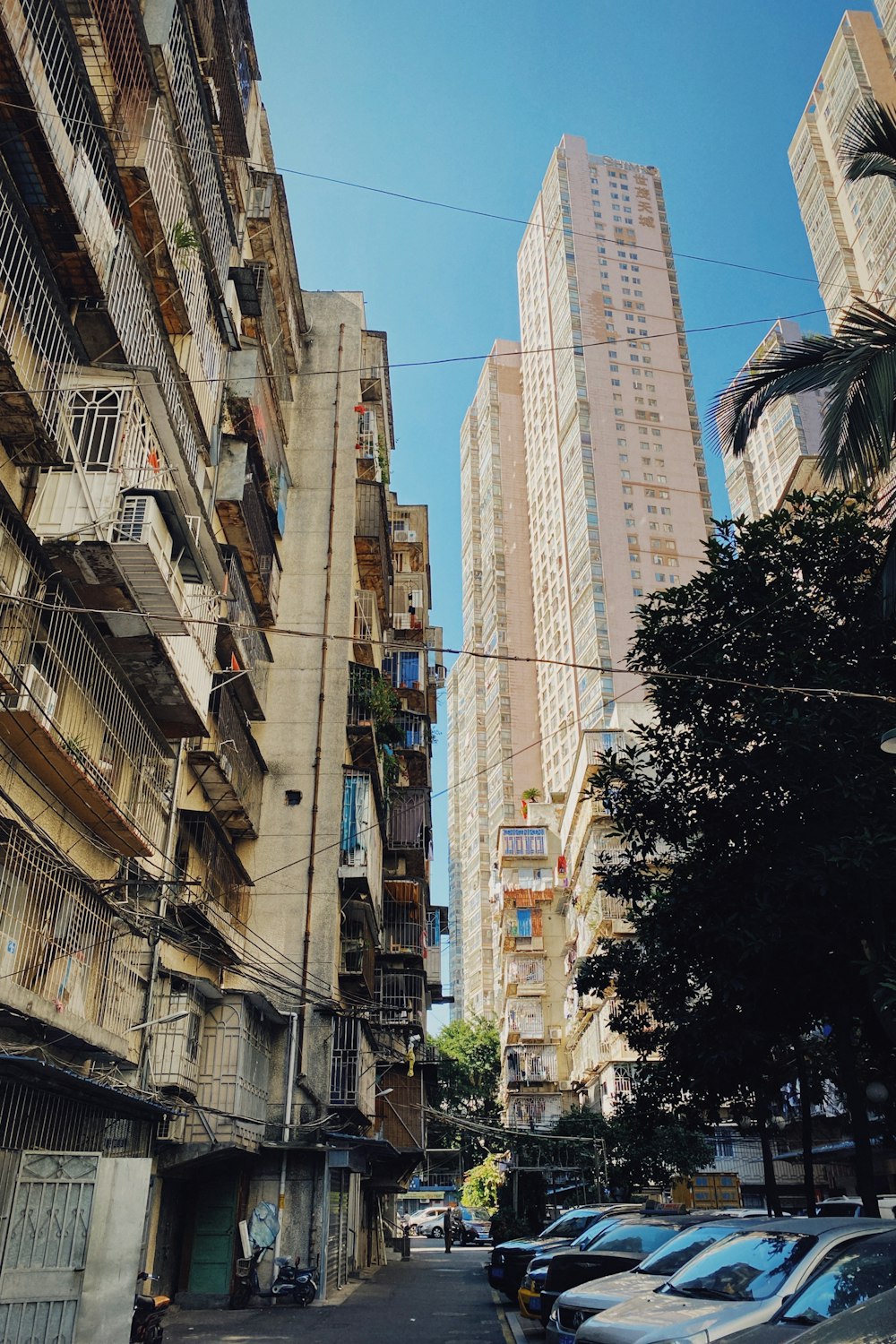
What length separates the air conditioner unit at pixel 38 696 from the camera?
986 cm

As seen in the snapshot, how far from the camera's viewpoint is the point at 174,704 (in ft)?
46.8

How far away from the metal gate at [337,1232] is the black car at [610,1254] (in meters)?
7.96

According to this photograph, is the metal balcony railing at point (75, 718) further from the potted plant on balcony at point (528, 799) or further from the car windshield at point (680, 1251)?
the potted plant on balcony at point (528, 799)

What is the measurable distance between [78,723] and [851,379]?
9.43 metres

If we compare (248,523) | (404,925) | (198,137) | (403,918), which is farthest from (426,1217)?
(198,137)

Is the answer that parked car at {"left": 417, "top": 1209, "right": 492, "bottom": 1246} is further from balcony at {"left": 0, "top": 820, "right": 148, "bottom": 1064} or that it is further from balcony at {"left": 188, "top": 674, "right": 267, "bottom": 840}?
balcony at {"left": 0, "top": 820, "right": 148, "bottom": 1064}

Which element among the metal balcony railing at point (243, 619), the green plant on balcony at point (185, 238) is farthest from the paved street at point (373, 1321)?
the green plant on balcony at point (185, 238)

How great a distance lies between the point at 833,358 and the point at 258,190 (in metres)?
16.2

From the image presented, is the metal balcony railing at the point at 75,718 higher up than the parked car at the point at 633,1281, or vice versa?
the metal balcony railing at the point at 75,718

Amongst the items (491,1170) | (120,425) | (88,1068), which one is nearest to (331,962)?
(88,1068)

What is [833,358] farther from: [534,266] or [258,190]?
[534,266]

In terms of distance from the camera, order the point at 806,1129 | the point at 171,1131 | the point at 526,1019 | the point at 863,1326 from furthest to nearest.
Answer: the point at 526,1019
the point at 806,1129
the point at 171,1131
the point at 863,1326

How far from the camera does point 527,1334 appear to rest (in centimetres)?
1399

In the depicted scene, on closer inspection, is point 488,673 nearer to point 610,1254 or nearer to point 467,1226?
point 467,1226
